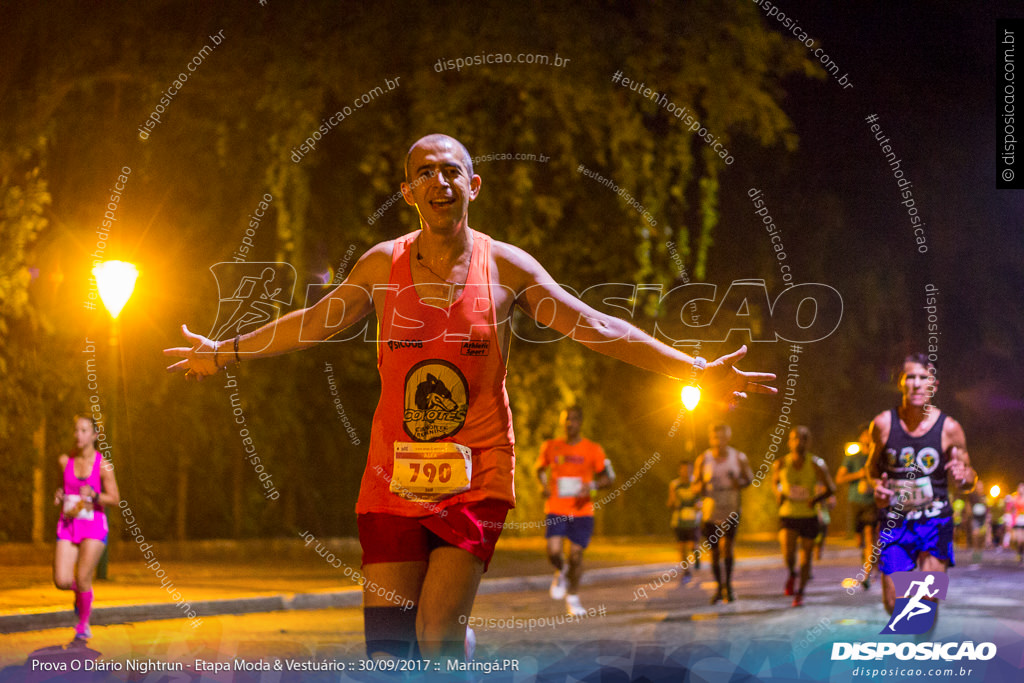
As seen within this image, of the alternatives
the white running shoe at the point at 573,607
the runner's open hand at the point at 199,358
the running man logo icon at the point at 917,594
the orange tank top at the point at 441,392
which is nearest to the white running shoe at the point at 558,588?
the white running shoe at the point at 573,607

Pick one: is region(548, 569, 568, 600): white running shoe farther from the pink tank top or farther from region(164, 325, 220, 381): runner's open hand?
region(164, 325, 220, 381): runner's open hand

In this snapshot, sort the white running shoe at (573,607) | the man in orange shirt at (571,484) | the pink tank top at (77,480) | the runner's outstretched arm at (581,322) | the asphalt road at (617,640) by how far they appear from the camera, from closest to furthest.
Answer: the runner's outstretched arm at (581,322) → the asphalt road at (617,640) → the pink tank top at (77,480) → the white running shoe at (573,607) → the man in orange shirt at (571,484)

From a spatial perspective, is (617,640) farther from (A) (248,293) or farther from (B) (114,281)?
(A) (248,293)

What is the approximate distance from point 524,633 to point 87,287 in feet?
23.4

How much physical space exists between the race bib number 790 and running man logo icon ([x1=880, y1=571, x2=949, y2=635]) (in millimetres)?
4396

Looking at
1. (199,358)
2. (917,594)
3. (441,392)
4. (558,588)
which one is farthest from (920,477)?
(558,588)

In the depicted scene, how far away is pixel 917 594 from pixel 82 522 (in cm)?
571

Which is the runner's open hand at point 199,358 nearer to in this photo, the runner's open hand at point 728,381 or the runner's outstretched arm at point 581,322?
the runner's outstretched arm at point 581,322

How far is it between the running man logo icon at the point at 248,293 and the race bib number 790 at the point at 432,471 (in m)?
8.10

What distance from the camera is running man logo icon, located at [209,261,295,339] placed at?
12.7 m

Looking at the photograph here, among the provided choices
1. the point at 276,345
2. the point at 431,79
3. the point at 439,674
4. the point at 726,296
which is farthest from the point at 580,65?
the point at 726,296

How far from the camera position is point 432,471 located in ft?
12.3

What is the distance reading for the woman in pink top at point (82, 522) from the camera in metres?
8.40

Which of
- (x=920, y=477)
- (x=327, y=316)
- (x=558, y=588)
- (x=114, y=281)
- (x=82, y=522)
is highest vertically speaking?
(x=114, y=281)
